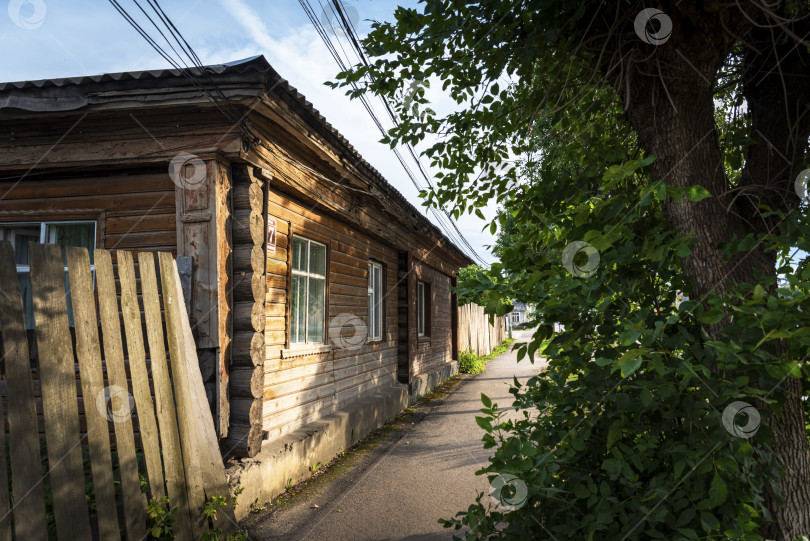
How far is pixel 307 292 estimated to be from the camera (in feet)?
21.4

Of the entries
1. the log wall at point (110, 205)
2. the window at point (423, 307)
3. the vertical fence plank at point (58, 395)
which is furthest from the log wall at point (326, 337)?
the window at point (423, 307)

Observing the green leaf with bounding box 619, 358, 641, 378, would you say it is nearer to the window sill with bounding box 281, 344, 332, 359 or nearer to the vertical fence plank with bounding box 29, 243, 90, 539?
the vertical fence plank with bounding box 29, 243, 90, 539

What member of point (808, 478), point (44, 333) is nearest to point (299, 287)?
point (44, 333)

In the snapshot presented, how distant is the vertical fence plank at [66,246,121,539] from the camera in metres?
2.86

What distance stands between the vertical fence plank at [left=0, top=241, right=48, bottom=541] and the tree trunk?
3248mm

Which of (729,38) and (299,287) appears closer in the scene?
(729,38)

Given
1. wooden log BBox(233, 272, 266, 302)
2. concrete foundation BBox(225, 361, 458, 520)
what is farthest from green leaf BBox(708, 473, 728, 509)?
wooden log BBox(233, 272, 266, 302)

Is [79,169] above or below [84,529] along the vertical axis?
above

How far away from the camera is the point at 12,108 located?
4645 mm

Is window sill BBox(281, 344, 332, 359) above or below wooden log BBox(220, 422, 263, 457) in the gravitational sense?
above

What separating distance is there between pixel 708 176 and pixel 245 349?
384 cm

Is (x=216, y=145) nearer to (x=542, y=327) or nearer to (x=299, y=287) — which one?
(x=299, y=287)

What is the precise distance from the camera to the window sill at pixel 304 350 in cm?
571

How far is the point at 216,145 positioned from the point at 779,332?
4.34 metres
